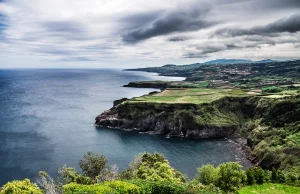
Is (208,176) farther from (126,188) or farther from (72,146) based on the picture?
(72,146)

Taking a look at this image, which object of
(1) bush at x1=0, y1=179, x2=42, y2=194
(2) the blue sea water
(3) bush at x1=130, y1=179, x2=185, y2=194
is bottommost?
(2) the blue sea water

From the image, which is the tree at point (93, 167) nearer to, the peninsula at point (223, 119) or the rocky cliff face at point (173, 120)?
the peninsula at point (223, 119)

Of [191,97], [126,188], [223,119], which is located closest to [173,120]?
[223,119]

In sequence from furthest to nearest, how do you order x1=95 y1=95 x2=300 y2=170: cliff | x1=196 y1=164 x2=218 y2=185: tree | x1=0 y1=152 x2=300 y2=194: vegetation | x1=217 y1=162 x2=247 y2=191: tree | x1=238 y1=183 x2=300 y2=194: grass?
x1=95 y1=95 x2=300 y2=170: cliff → x1=196 y1=164 x2=218 y2=185: tree → x1=217 y1=162 x2=247 y2=191: tree → x1=238 y1=183 x2=300 y2=194: grass → x1=0 y1=152 x2=300 y2=194: vegetation

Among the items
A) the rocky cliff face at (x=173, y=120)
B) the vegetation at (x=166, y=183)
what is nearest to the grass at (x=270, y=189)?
the vegetation at (x=166, y=183)

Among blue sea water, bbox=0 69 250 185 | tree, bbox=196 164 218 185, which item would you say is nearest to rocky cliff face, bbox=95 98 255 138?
blue sea water, bbox=0 69 250 185

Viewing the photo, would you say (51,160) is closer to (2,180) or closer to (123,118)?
(2,180)

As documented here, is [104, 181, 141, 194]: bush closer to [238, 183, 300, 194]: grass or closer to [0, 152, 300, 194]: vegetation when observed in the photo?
[0, 152, 300, 194]: vegetation
